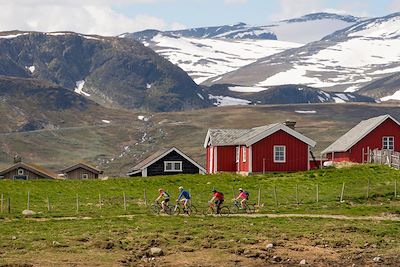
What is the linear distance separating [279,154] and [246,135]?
5.10 meters

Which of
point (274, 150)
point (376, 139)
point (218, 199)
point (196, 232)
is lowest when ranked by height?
point (196, 232)

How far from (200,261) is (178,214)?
13.6 m

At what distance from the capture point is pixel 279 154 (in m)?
72.9

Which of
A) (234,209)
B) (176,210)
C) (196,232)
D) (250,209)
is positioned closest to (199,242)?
(196,232)

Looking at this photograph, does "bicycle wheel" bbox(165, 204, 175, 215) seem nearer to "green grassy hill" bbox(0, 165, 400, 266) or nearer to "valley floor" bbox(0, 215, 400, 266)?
"green grassy hill" bbox(0, 165, 400, 266)

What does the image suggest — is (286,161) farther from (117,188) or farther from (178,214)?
(178,214)

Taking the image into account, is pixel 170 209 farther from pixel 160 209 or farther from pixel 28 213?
pixel 28 213

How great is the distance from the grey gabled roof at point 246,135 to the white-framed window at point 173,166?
4367 millimetres

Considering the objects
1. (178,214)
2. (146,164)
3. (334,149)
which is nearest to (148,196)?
(178,214)

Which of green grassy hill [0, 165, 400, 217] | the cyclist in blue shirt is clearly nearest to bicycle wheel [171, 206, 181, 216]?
the cyclist in blue shirt

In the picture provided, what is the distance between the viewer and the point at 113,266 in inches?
1293

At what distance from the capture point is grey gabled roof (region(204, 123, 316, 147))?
72.5m

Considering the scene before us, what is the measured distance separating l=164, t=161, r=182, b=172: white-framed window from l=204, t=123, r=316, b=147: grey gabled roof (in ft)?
14.3

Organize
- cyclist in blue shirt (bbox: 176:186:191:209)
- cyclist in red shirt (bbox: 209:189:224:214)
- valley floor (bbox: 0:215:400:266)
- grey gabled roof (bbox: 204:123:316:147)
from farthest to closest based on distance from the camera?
grey gabled roof (bbox: 204:123:316:147), cyclist in red shirt (bbox: 209:189:224:214), cyclist in blue shirt (bbox: 176:186:191:209), valley floor (bbox: 0:215:400:266)
